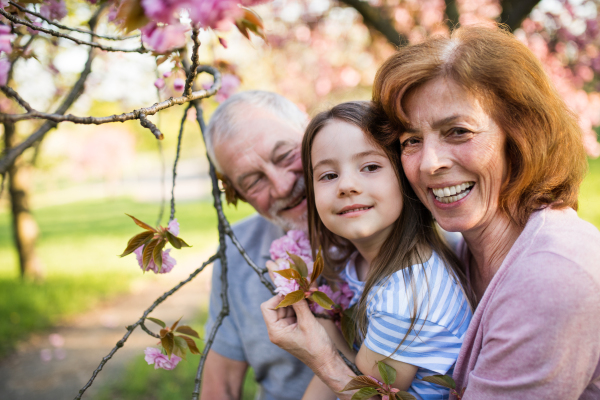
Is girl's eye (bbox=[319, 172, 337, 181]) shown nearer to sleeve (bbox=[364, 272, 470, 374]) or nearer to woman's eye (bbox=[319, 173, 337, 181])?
woman's eye (bbox=[319, 173, 337, 181])

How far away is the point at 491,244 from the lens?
5.10ft

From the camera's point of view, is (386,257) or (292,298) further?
(386,257)

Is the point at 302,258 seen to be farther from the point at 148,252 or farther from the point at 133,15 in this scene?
the point at 133,15

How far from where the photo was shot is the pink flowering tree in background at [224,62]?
0.93 m

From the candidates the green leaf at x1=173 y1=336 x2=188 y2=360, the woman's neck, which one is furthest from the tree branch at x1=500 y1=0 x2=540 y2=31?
the green leaf at x1=173 y1=336 x2=188 y2=360

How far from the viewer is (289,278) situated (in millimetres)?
1422

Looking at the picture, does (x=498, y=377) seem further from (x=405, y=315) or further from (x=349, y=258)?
(x=349, y=258)

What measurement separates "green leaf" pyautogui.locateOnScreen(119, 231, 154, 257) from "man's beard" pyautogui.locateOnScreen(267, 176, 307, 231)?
3.00 ft

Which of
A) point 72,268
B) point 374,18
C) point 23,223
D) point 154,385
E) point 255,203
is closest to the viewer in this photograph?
point 255,203

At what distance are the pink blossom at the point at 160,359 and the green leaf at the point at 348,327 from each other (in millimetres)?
670

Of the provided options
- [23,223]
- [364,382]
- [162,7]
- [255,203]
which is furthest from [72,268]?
[162,7]

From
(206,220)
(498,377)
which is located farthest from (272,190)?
(206,220)

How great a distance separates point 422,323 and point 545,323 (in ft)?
1.44

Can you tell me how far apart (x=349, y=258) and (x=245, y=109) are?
101 cm
